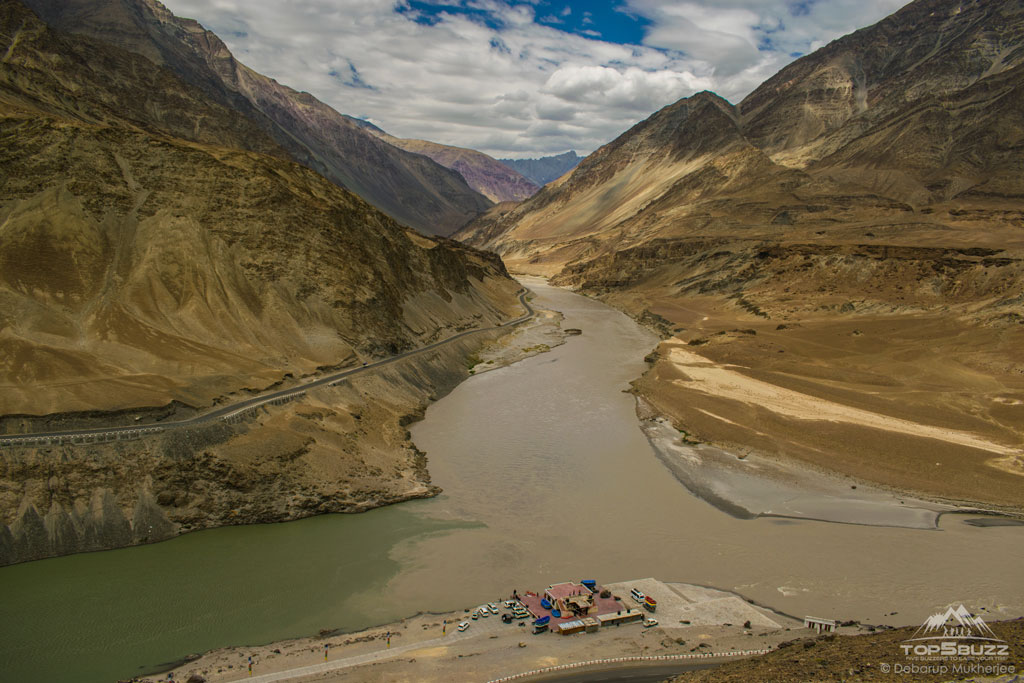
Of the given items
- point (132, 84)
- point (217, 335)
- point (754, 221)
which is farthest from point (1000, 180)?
point (132, 84)

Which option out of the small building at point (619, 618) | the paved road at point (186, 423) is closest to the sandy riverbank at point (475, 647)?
the small building at point (619, 618)

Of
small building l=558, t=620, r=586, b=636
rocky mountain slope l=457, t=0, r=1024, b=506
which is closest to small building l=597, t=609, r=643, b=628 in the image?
small building l=558, t=620, r=586, b=636

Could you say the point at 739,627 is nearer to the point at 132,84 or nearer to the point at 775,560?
the point at 775,560

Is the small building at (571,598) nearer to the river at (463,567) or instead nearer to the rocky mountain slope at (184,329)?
the river at (463,567)

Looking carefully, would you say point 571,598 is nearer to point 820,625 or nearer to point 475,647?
point 475,647

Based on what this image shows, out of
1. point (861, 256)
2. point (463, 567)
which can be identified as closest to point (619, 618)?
point (463, 567)
